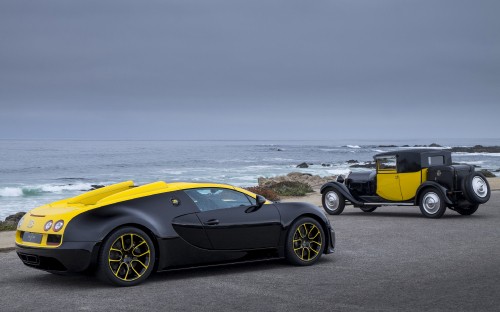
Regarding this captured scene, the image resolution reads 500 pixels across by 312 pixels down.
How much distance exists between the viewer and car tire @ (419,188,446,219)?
17672mm


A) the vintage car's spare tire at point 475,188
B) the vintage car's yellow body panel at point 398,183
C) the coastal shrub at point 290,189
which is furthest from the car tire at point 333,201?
the coastal shrub at point 290,189

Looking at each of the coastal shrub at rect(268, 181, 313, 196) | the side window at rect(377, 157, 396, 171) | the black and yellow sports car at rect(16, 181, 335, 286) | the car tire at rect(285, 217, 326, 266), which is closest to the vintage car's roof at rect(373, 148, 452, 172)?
the side window at rect(377, 157, 396, 171)

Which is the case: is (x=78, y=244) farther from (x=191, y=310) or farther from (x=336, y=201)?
(x=336, y=201)

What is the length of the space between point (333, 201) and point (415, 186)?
→ 2269mm

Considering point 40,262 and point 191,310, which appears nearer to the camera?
point 191,310

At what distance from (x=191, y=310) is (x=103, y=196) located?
279 centimetres

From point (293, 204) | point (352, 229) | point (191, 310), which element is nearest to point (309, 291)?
point (191, 310)

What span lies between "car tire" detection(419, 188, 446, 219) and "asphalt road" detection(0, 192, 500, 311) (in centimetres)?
471

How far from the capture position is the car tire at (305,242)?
34.2 feet

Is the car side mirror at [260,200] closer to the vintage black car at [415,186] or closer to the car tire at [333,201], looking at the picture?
the vintage black car at [415,186]

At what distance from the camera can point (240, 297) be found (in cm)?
831

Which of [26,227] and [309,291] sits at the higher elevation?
[26,227]

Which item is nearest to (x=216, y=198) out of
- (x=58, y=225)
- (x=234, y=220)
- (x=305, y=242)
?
(x=234, y=220)

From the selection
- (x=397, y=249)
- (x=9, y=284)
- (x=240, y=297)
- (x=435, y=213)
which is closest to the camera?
(x=240, y=297)
